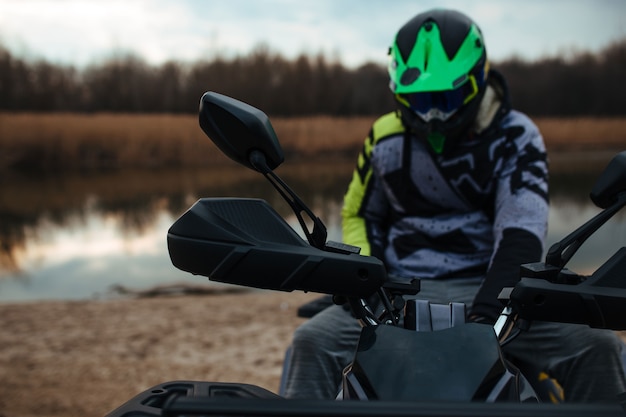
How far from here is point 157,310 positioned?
4.83 metres

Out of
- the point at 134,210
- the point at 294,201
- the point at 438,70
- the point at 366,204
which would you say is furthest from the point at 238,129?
the point at 134,210

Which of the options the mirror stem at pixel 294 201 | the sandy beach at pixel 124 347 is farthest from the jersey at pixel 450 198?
the sandy beach at pixel 124 347

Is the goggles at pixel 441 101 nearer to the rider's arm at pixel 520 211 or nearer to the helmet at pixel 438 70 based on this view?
the helmet at pixel 438 70

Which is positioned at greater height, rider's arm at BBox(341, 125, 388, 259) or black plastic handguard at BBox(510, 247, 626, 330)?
black plastic handguard at BBox(510, 247, 626, 330)

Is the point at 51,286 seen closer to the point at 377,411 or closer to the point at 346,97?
the point at 377,411

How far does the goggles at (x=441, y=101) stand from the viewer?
1.63 m

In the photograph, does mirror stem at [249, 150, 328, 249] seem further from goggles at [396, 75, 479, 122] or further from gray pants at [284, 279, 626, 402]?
goggles at [396, 75, 479, 122]

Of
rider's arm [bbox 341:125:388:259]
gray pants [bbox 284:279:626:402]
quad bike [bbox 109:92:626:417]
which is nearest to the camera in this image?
quad bike [bbox 109:92:626:417]

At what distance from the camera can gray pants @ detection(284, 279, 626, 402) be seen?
51.8 inches

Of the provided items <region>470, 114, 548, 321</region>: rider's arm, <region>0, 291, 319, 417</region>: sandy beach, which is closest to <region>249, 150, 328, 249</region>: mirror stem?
<region>470, 114, 548, 321</region>: rider's arm

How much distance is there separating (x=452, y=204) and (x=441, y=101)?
0.44 metres

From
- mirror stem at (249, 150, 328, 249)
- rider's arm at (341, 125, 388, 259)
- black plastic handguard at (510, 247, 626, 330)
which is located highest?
mirror stem at (249, 150, 328, 249)

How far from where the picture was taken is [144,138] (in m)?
11.4

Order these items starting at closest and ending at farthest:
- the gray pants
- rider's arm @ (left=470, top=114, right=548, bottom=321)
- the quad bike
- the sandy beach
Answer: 1. the quad bike
2. the gray pants
3. rider's arm @ (left=470, top=114, right=548, bottom=321)
4. the sandy beach
